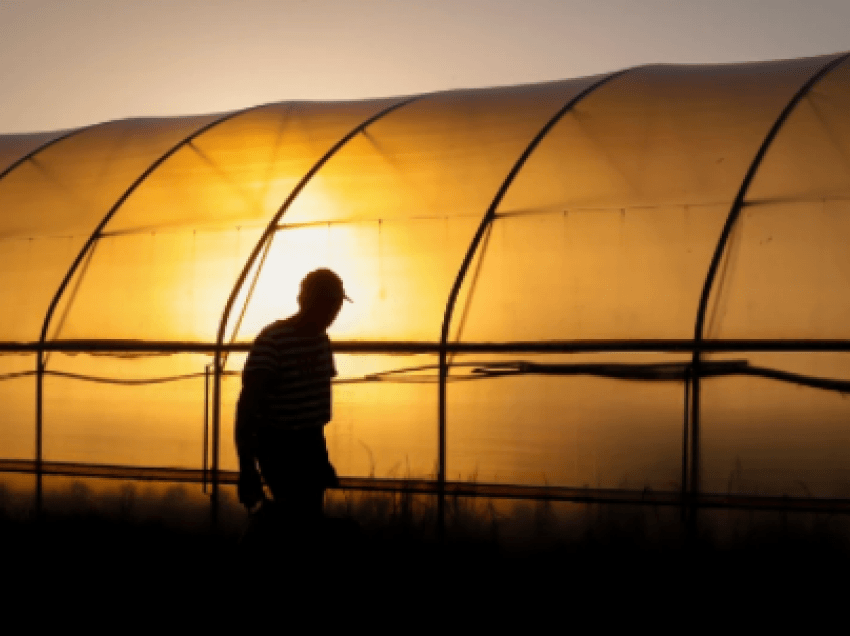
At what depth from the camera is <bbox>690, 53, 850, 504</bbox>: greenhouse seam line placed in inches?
442

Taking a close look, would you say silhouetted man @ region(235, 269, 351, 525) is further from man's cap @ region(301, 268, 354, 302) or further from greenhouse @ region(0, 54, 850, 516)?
greenhouse @ region(0, 54, 850, 516)

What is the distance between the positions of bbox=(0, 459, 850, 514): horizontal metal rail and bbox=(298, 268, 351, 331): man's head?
12.7 feet

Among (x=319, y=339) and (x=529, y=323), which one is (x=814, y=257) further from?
(x=319, y=339)

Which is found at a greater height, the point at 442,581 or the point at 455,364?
the point at 455,364

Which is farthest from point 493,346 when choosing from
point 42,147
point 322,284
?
point 42,147

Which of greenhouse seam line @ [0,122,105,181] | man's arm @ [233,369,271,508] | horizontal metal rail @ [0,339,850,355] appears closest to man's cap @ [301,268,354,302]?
man's arm @ [233,369,271,508]

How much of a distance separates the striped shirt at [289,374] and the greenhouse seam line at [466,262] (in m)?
3.87

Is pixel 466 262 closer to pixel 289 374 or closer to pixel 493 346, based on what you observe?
pixel 493 346

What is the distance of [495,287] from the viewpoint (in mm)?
12523

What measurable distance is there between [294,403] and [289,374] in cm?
16

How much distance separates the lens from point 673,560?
10.4 m

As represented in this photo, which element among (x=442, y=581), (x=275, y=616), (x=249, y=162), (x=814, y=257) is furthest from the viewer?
(x=249, y=162)

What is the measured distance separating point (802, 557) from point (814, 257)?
2.61 meters

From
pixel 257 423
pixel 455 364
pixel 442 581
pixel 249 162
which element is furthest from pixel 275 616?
pixel 249 162
